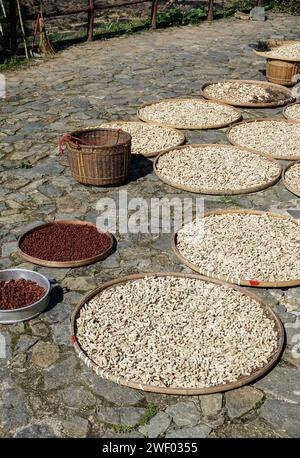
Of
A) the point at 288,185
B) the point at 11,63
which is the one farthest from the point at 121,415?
the point at 11,63

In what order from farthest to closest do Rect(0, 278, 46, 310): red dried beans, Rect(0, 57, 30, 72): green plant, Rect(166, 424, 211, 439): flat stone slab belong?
Rect(0, 57, 30, 72): green plant < Rect(0, 278, 46, 310): red dried beans < Rect(166, 424, 211, 439): flat stone slab

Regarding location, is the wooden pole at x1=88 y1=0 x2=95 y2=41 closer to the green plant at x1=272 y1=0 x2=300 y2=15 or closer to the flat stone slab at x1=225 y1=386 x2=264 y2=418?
the green plant at x1=272 y1=0 x2=300 y2=15

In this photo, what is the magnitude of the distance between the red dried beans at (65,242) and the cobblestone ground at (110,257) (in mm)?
139

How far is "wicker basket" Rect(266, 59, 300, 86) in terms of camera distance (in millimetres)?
9414

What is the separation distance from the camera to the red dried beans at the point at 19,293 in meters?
4.11

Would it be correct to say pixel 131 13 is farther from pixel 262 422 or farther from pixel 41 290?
pixel 262 422

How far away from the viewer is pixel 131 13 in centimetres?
1499

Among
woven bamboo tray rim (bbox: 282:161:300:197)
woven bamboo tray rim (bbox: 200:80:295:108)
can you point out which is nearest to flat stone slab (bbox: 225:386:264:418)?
woven bamboo tray rim (bbox: 282:161:300:197)

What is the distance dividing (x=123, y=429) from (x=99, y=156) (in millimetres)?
3281

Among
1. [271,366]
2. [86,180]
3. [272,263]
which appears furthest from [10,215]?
[271,366]

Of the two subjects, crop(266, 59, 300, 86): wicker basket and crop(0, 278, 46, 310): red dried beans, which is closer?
crop(0, 278, 46, 310): red dried beans

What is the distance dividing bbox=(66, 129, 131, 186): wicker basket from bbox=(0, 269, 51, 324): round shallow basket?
1.89 m

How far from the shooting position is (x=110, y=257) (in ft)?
16.1

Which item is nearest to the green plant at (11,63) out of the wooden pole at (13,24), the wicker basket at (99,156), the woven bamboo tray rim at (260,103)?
the wooden pole at (13,24)
